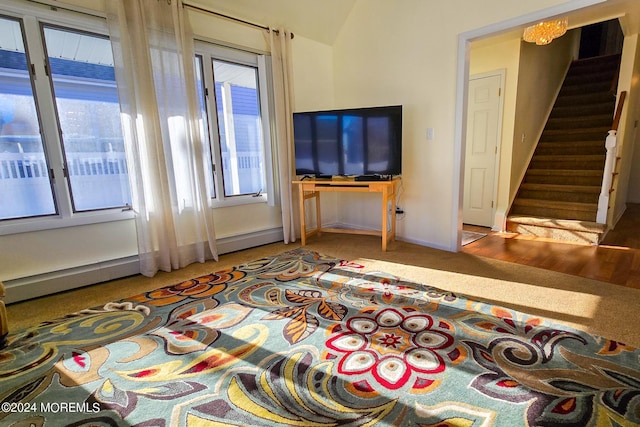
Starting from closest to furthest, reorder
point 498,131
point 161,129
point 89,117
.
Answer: point 89,117 → point 161,129 → point 498,131

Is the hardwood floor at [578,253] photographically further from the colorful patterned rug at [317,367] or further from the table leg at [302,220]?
the table leg at [302,220]

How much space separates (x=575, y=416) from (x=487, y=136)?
3.85 m

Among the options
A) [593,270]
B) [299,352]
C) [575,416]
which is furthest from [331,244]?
[575,416]

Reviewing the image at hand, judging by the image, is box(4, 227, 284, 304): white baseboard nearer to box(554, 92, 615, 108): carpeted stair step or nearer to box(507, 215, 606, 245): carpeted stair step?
box(507, 215, 606, 245): carpeted stair step

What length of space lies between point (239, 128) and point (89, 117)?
1.40m

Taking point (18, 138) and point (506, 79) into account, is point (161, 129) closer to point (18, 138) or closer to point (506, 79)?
point (18, 138)

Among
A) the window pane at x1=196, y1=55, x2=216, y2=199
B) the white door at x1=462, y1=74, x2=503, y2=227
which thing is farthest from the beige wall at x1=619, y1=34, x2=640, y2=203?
the window pane at x1=196, y1=55, x2=216, y2=199

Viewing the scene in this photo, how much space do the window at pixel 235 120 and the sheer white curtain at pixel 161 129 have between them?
0.91 ft

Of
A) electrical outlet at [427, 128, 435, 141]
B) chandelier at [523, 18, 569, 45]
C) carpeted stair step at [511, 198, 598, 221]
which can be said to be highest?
chandelier at [523, 18, 569, 45]

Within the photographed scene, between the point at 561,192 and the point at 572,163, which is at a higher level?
the point at 572,163

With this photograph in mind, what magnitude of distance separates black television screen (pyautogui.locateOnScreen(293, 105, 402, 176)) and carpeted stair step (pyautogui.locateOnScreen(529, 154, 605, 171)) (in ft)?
9.77

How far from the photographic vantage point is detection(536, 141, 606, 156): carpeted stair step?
A: 179 inches

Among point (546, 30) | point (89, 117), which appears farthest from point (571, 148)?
point (89, 117)

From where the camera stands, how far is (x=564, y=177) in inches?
177
